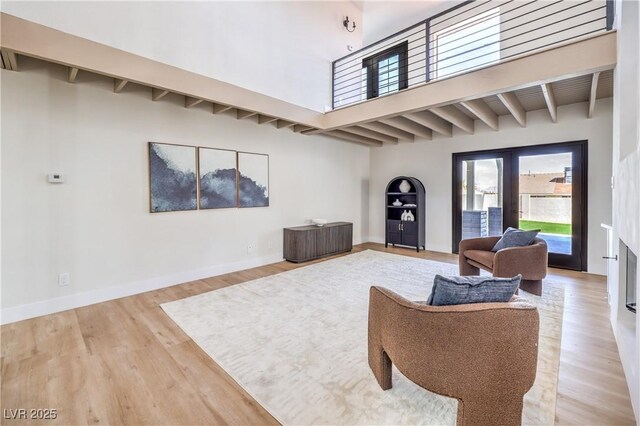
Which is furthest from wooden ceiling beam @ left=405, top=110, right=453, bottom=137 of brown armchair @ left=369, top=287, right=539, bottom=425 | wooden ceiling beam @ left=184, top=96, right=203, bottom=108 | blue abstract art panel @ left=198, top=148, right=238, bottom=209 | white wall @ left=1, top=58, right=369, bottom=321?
brown armchair @ left=369, top=287, right=539, bottom=425

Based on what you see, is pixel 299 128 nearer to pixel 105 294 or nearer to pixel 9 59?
pixel 9 59

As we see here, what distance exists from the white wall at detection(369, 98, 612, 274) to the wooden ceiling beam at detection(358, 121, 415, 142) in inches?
16.3

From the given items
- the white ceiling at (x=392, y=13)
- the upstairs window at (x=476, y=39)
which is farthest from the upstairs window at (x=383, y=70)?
the upstairs window at (x=476, y=39)

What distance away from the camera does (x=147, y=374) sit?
1.97m

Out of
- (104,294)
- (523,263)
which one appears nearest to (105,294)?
(104,294)

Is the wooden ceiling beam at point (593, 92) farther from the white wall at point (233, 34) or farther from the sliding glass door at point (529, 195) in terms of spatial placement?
the white wall at point (233, 34)

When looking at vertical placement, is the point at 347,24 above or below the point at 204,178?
above

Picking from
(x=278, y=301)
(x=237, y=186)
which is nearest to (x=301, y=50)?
(x=237, y=186)

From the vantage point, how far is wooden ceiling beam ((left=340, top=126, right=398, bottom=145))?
17.9 feet

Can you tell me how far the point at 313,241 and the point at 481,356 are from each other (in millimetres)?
4030

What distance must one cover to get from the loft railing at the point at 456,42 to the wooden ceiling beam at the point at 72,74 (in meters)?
3.71

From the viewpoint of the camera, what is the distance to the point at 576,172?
14.7 feet

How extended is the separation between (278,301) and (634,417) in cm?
279

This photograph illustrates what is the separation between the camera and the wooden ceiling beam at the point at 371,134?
17.9 ft
